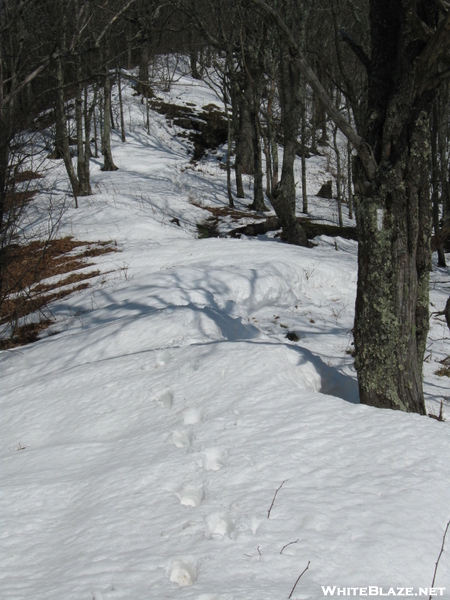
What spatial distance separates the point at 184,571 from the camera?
1.78 m

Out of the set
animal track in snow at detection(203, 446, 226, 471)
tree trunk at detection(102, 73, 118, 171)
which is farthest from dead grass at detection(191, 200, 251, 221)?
animal track in snow at detection(203, 446, 226, 471)

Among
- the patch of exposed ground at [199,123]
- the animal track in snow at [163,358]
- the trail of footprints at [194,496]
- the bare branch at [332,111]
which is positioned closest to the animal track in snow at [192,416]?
the trail of footprints at [194,496]

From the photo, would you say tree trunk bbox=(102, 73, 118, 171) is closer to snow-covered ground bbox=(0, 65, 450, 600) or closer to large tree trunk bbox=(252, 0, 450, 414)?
snow-covered ground bbox=(0, 65, 450, 600)

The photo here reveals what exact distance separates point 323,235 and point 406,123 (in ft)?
32.7

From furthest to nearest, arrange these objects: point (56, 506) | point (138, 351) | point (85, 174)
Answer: point (85, 174), point (138, 351), point (56, 506)

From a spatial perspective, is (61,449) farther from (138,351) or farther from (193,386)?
(138,351)

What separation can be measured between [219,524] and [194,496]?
0.26m

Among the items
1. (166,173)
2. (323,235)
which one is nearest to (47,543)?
(323,235)

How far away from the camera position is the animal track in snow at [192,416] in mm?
2979

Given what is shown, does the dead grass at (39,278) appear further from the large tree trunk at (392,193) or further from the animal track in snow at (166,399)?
the large tree trunk at (392,193)

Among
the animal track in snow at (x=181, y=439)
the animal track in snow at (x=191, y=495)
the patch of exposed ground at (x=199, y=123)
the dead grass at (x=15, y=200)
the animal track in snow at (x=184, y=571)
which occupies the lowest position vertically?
the animal track in snow at (x=184, y=571)

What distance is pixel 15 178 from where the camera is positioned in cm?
541

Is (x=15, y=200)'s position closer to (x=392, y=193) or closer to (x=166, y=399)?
(x=166, y=399)

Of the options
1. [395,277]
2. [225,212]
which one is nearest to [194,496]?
[395,277]
